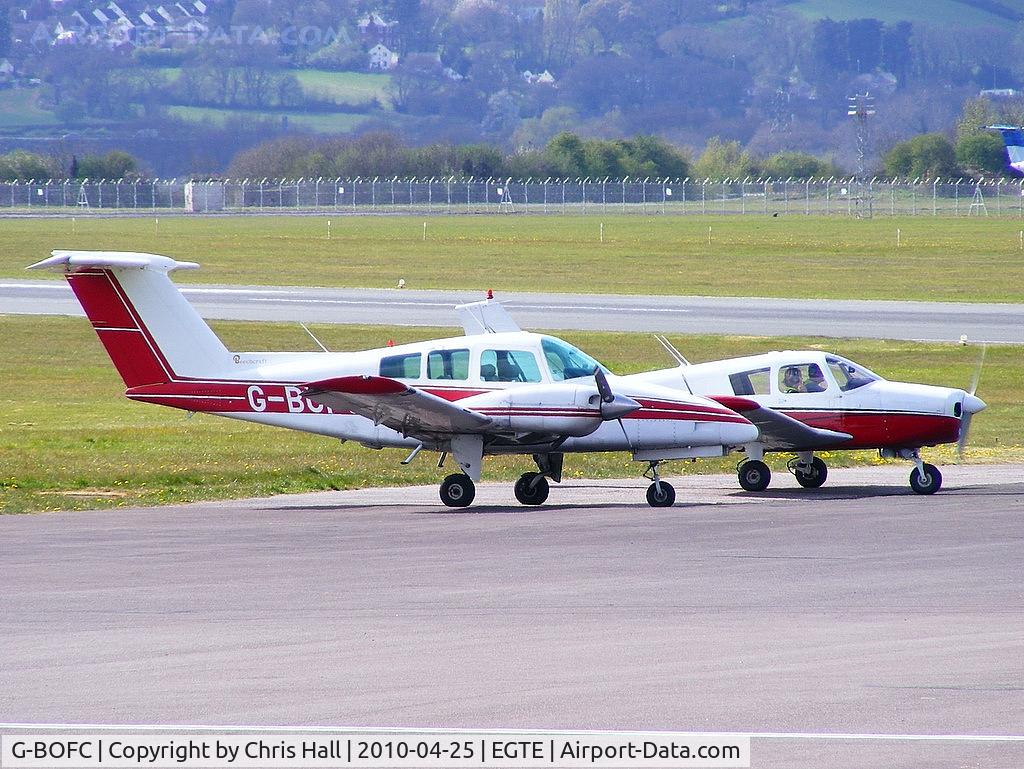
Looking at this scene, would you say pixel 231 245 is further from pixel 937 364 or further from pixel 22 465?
pixel 22 465

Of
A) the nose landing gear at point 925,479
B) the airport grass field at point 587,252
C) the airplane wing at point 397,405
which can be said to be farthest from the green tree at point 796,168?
the airplane wing at point 397,405

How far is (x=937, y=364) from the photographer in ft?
116

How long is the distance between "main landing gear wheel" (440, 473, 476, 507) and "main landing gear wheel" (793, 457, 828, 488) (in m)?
4.91

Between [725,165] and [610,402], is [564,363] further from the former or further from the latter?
[725,165]

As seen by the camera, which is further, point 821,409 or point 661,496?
point 821,409

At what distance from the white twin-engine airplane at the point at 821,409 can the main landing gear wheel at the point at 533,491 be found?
2.48 m

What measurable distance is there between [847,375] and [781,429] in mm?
1360

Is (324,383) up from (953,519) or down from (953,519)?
up

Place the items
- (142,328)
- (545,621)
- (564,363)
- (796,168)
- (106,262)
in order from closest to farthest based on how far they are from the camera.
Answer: (545,621)
(564,363)
(106,262)
(142,328)
(796,168)

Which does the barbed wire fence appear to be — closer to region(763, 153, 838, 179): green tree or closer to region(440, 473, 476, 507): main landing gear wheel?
region(763, 153, 838, 179): green tree

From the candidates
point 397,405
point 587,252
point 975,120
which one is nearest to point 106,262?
point 397,405

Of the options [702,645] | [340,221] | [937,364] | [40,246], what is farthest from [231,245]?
[702,645]

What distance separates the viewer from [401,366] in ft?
65.7

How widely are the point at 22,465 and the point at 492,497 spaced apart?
701 cm
